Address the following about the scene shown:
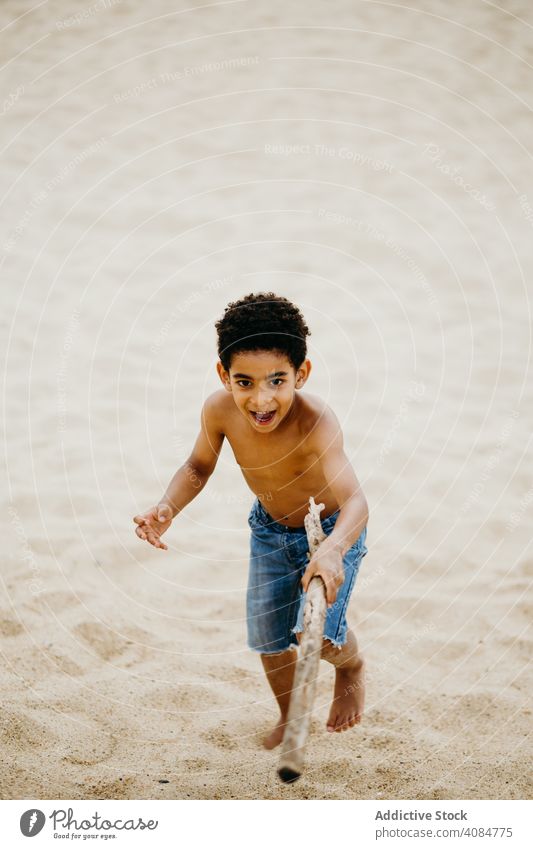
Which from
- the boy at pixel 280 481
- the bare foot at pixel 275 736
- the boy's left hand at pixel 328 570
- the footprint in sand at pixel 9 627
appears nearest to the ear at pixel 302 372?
the boy at pixel 280 481

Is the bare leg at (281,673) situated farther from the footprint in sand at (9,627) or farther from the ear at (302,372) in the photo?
the footprint in sand at (9,627)

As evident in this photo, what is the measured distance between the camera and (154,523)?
1.74m

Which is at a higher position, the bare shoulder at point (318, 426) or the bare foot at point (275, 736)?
the bare shoulder at point (318, 426)

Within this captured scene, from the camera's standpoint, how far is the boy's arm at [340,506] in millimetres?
1417

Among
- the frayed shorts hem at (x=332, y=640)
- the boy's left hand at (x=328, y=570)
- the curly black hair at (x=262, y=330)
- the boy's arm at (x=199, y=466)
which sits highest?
the curly black hair at (x=262, y=330)

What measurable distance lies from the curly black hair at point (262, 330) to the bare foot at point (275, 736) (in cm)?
83

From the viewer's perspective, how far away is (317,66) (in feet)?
21.1

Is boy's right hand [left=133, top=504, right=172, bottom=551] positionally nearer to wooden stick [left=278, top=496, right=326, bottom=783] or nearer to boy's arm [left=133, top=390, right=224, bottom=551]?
boy's arm [left=133, top=390, right=224, bottom=551]

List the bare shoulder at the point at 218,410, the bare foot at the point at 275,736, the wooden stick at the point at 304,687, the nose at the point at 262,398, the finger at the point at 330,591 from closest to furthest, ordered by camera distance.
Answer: the wooden stick at the point at 304,687 < the finger at the point at 330,591 < the nose at the point at 262,398 < the bare shoulder at the point at 218,410 < the bare foot at the point at 275,736

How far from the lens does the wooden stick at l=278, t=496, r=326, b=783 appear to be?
1.14 metres

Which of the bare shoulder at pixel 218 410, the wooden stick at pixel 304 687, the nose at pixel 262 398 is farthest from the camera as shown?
the bare shoulder at pixel 218 410

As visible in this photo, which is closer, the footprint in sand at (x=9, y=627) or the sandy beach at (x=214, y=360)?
the sandy beach at (x=214, y=360)
